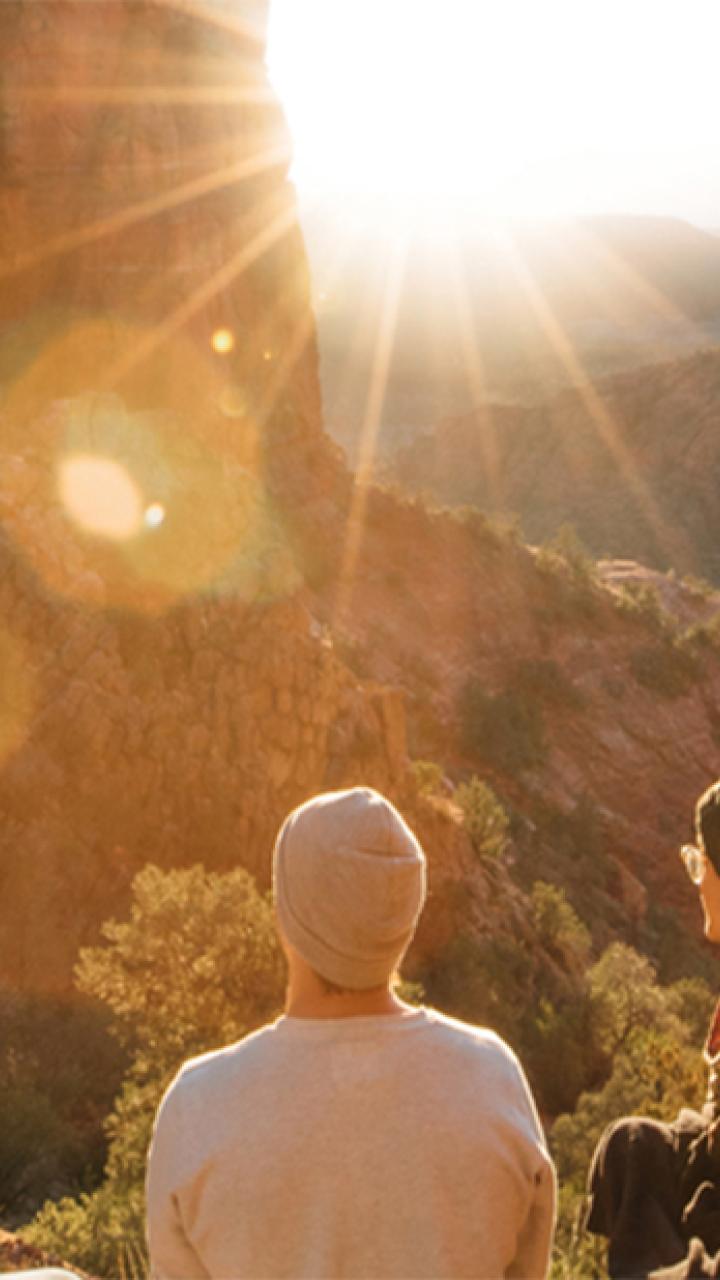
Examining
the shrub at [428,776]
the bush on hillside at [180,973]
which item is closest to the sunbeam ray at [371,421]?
the shrub at [428,776]

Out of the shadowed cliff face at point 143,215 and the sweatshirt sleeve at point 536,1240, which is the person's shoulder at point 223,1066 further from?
the shadowed cliff face at point 143,215

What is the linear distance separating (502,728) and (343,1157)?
792 inches

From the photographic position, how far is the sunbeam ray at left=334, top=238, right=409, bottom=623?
24.5m

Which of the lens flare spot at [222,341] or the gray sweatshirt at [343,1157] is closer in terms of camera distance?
the gray sweatshirt at [343,1157]

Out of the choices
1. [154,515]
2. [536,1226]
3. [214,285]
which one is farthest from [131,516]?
[214,285]

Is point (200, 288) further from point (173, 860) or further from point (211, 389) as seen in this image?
point (173, 860)

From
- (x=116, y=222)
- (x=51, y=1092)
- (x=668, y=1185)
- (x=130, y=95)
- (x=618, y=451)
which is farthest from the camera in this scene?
(x=618, y=451)

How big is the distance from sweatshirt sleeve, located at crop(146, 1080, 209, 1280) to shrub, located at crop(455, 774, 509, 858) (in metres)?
12.0

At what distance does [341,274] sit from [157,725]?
107 m

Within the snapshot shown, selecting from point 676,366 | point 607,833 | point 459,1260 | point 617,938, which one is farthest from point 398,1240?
point 676,366

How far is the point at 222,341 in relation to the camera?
74.1 ft

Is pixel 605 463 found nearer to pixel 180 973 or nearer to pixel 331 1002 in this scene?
pixel 180 973

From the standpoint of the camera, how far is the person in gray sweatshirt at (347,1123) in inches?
76.1

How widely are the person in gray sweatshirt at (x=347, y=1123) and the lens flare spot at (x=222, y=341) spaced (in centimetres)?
2123
